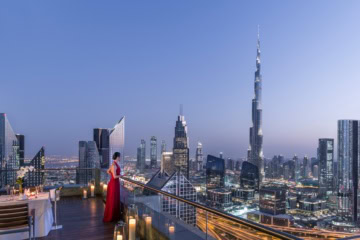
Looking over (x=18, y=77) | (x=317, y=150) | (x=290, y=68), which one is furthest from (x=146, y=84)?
(x=317, y=150)

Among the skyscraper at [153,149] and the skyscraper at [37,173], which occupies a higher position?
the skyscraper at [37,173]

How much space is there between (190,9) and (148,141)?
55.9 metres

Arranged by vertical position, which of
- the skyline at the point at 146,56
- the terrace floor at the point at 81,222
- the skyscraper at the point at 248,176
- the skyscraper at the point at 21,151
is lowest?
the skyscraper at the point at 248,176

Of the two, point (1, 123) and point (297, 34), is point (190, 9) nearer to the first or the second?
point (297, 34)

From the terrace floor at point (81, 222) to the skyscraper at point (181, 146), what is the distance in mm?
51545

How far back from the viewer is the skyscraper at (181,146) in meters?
63.2

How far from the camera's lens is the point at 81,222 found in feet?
18.1

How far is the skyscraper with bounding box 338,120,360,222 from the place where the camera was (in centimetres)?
3512

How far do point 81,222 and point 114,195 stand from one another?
93 cm

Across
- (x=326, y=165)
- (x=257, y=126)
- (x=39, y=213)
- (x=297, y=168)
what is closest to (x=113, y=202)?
(x=39, y=213)

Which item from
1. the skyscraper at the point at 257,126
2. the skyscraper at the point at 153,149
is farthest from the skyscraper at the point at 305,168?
the skyscraper at the point at 153,149

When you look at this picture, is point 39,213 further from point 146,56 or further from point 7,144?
point 146,56

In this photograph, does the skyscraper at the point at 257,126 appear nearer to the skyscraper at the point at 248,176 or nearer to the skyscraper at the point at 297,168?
the skyscraper at the point at 297,168

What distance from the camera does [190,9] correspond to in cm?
2039
